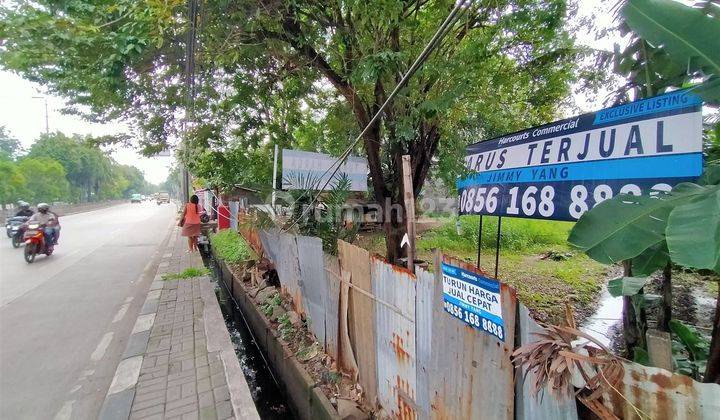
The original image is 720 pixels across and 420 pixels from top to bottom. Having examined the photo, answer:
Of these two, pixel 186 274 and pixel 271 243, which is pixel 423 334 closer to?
pixel 271 243

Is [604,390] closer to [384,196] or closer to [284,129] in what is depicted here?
[384,196]

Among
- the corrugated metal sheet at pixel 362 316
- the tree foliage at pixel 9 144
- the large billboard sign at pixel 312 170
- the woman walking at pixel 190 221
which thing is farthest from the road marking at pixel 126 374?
the tree foliage at pixel 9 144

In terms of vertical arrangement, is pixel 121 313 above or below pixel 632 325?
below

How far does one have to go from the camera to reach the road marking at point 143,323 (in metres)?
4.83

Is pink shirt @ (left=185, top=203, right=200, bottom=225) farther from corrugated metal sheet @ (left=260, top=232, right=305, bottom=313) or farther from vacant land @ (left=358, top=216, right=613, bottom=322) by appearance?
vacant land @ (left=358, top=216, right=613, bottom=322)

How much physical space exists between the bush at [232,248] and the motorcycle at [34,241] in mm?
4311

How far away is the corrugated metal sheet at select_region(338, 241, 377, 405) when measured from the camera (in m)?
3.14

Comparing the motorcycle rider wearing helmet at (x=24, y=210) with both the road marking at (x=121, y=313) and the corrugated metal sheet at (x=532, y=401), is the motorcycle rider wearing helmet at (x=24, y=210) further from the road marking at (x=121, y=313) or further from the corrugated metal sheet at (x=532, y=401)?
the corrugated metal sheet at (x=532, y=401)

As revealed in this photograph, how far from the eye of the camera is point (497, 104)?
5574 mm

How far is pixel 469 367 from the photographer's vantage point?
2055mm

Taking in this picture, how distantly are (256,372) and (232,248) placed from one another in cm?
525

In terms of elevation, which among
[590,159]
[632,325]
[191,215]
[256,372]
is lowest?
[256,372]

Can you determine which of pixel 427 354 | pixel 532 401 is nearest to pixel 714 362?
pixel 532 401

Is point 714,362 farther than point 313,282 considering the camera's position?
No
